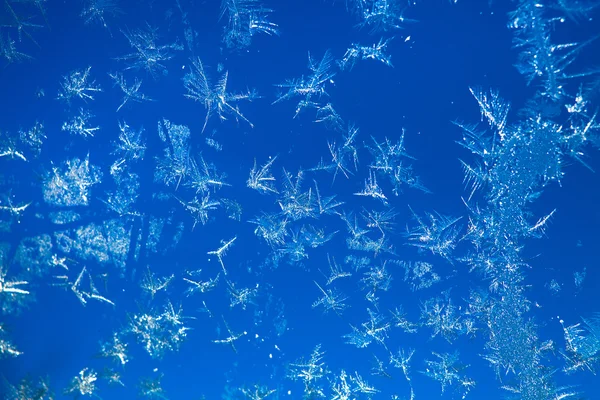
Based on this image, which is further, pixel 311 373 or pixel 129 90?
pixel 311 373

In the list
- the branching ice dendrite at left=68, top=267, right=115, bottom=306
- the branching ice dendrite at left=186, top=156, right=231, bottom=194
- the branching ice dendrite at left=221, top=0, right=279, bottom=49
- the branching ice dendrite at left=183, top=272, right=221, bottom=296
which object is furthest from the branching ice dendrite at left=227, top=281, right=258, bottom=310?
the branching ice dendrite at left=221, top=0, right=279, bottom=49

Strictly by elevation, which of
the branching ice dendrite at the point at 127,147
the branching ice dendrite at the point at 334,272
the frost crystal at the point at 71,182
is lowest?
the branching ice dendrite at the point at 334,272

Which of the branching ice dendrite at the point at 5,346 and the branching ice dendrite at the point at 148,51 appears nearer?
the branching ice dendrite at the point at 148,51

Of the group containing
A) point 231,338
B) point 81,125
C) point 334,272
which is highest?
point 81,125

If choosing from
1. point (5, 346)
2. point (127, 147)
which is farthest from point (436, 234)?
point (5, 346)

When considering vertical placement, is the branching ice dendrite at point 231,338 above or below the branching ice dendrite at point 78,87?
below

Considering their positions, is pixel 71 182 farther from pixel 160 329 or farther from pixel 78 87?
pixel 160 329

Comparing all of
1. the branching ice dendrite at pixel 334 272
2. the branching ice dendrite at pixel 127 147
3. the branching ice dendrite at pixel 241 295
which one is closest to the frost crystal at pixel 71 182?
the branching ice dendrite at pixel 127 147

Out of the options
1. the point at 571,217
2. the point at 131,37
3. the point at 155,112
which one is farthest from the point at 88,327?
the point at 571,217

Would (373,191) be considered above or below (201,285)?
above

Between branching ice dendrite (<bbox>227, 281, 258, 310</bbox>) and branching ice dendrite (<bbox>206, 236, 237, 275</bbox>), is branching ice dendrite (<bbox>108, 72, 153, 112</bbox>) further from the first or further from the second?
branching ice dendrite (<bbox>227, 281, 258, 310</bbox>)

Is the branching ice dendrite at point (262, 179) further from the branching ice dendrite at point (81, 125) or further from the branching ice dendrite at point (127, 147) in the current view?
the branching ice dendrite at point (81, 125)
